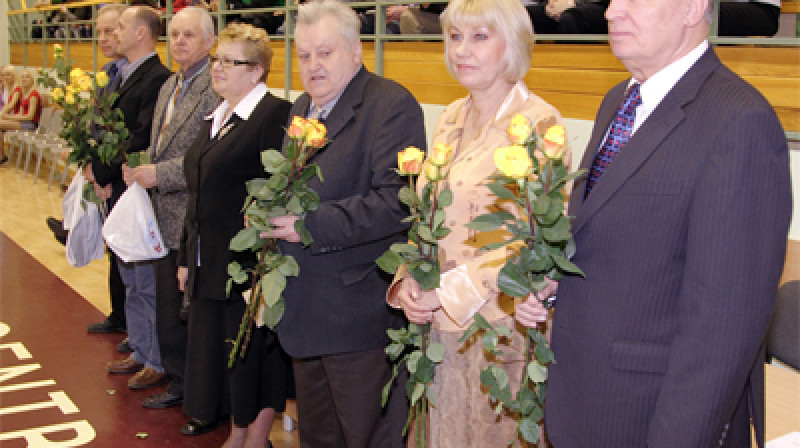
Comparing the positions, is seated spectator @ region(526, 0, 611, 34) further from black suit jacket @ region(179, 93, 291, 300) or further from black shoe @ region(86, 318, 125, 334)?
black shoe @ region(86, 318, 125, 334)

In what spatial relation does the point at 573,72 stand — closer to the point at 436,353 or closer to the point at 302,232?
the point at 302,232

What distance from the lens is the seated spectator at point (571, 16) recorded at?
11.0 ft

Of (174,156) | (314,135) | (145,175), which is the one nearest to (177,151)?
(174,156)

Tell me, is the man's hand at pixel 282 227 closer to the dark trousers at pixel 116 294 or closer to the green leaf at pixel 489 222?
the green leaf at pixel 489 222

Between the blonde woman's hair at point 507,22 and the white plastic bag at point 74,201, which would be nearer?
the blonde woman's hair at point 507,22

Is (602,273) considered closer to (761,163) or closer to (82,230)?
(761,163)

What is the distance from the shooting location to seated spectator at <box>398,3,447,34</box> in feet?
14.2

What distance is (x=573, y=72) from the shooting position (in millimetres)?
3496

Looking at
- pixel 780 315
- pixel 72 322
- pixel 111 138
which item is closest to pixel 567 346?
pixel 780 315

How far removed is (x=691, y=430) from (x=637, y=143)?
54cm

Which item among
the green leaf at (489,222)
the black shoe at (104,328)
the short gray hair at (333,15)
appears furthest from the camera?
the black shoe at (104,328)

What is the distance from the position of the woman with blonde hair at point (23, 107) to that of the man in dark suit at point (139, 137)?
796 centimetres

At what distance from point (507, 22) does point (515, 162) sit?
76cm

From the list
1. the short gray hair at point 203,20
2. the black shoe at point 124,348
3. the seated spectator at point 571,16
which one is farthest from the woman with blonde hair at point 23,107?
the seated spectator at point 571,16
